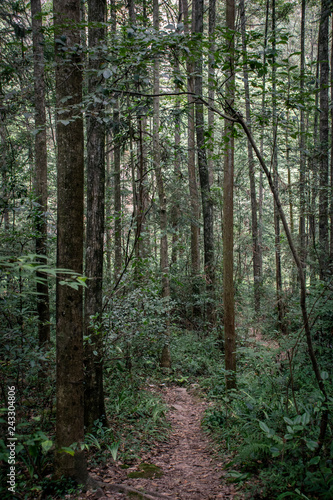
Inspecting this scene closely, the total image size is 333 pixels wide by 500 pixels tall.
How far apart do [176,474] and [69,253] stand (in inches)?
143

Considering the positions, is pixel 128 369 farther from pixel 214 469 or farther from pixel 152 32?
pixel 152 32

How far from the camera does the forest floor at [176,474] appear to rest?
3.76 metres

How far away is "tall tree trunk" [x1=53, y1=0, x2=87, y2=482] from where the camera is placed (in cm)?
345

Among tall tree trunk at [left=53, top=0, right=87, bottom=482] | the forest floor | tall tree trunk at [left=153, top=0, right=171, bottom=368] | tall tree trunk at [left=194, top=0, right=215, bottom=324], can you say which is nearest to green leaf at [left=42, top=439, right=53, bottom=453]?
tall tree trunk at [left=53, top=0, right=87, bottom=482]

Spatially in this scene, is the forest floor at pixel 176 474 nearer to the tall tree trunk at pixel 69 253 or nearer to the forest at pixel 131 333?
the forest at pixel 131 333

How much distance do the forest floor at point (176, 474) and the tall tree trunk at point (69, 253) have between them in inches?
25.5

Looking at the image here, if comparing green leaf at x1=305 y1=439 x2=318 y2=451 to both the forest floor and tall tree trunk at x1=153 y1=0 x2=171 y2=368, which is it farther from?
tall tree trunk at x1=153 y1=0 x2=171 y2=368

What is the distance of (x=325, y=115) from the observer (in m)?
9.70

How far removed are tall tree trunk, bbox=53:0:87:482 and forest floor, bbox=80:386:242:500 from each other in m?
0.65

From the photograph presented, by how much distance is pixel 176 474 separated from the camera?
448cm

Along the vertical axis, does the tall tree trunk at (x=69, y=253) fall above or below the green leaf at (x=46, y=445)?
above

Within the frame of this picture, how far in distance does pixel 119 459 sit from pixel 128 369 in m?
2.63

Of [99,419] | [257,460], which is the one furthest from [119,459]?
[257,460]

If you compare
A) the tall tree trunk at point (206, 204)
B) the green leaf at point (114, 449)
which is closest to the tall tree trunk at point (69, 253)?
the green leaf at point (114, 449)
